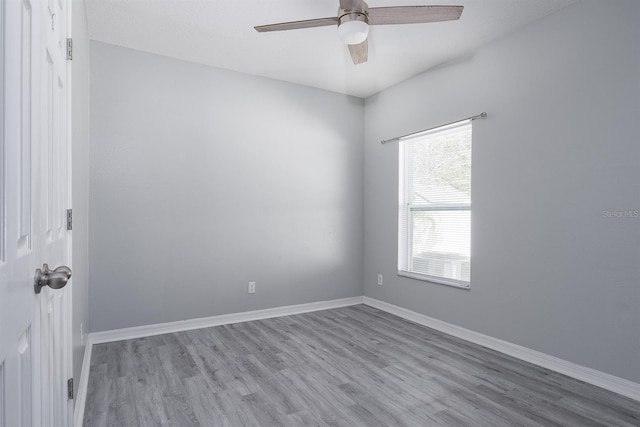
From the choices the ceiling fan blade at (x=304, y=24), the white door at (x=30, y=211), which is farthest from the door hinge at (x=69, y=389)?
the ceiling fan blade at (x=304, y=24)

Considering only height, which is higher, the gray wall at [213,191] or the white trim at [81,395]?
the gray wall at [213,191]

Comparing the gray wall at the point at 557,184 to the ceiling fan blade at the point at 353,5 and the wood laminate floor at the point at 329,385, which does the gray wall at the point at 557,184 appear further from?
the ceiling fan blade at the point at 353,5

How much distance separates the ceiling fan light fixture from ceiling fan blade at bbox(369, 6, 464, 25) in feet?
0.27

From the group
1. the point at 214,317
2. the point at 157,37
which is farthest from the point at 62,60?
the point at 214,317

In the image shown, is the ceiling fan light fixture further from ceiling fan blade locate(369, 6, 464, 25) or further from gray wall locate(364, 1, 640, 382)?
gray wall locate(364, 1, 640, 382)

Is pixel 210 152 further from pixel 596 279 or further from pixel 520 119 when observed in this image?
pixel 596 279

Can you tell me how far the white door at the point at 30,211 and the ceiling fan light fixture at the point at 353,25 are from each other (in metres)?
1.43

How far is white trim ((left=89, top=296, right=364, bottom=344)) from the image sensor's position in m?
3.27

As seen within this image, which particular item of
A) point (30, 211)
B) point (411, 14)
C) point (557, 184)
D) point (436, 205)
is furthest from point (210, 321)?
point (557, 184)

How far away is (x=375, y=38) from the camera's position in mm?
3184

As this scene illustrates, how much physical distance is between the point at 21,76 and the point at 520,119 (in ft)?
10.6

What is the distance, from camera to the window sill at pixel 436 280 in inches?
135

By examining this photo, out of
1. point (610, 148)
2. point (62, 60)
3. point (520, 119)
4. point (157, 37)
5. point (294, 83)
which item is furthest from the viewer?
point (294, 83)

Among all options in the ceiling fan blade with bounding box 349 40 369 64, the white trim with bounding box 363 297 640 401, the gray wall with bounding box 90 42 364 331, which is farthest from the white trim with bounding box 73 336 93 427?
the white trim with bounding box 363 297 640 401
